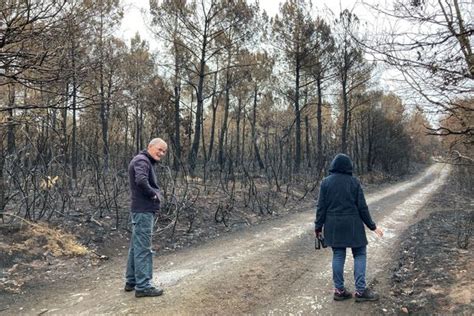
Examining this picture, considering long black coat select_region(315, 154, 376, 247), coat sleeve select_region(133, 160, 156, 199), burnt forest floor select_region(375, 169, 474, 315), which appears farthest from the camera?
coat sleeve select_region(133, 160, 156, 199)

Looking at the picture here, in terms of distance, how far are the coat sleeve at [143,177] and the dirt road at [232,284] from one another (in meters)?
1.28

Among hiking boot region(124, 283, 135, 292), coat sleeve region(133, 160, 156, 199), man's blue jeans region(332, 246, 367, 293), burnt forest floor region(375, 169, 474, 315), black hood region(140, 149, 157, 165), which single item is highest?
black hood region(140, 149, 157, 165)

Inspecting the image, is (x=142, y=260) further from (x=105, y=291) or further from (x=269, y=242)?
(x=269, y=242)

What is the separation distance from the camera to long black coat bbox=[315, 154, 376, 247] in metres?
4.68

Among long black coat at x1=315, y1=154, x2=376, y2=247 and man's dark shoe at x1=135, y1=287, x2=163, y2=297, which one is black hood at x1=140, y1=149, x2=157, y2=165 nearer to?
man's dark shoe at x1=135, y1=287, x2=163, y2=297

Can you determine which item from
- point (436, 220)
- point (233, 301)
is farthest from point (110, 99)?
point (436, 220)

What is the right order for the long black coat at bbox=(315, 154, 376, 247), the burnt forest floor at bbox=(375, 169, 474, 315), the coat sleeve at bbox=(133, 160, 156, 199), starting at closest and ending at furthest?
the burnt forest floor at bbox=(375, 169, 474, 315) < the long black coat at bbox=(315, 154, 376, 247) < the coat sleeve at bbox=(133, 160, 156, 199)

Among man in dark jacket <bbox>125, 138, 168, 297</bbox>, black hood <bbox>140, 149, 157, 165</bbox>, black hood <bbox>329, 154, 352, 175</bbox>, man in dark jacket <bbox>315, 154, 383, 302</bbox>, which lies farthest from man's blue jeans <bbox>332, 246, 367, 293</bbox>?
black hood <bbox>140, 149, 157, 165</bbox>

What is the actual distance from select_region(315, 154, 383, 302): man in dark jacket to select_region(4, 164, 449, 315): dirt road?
0.25m

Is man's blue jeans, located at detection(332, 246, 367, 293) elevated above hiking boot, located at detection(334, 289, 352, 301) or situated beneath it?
elevated above

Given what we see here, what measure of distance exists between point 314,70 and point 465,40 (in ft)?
61.3

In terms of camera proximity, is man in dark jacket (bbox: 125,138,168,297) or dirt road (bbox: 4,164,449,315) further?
man in dark jacket (bbox: 125,138,168,297)

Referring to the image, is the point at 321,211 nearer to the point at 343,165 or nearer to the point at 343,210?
the point at 343,210

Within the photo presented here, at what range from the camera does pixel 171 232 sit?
29.6 ft
